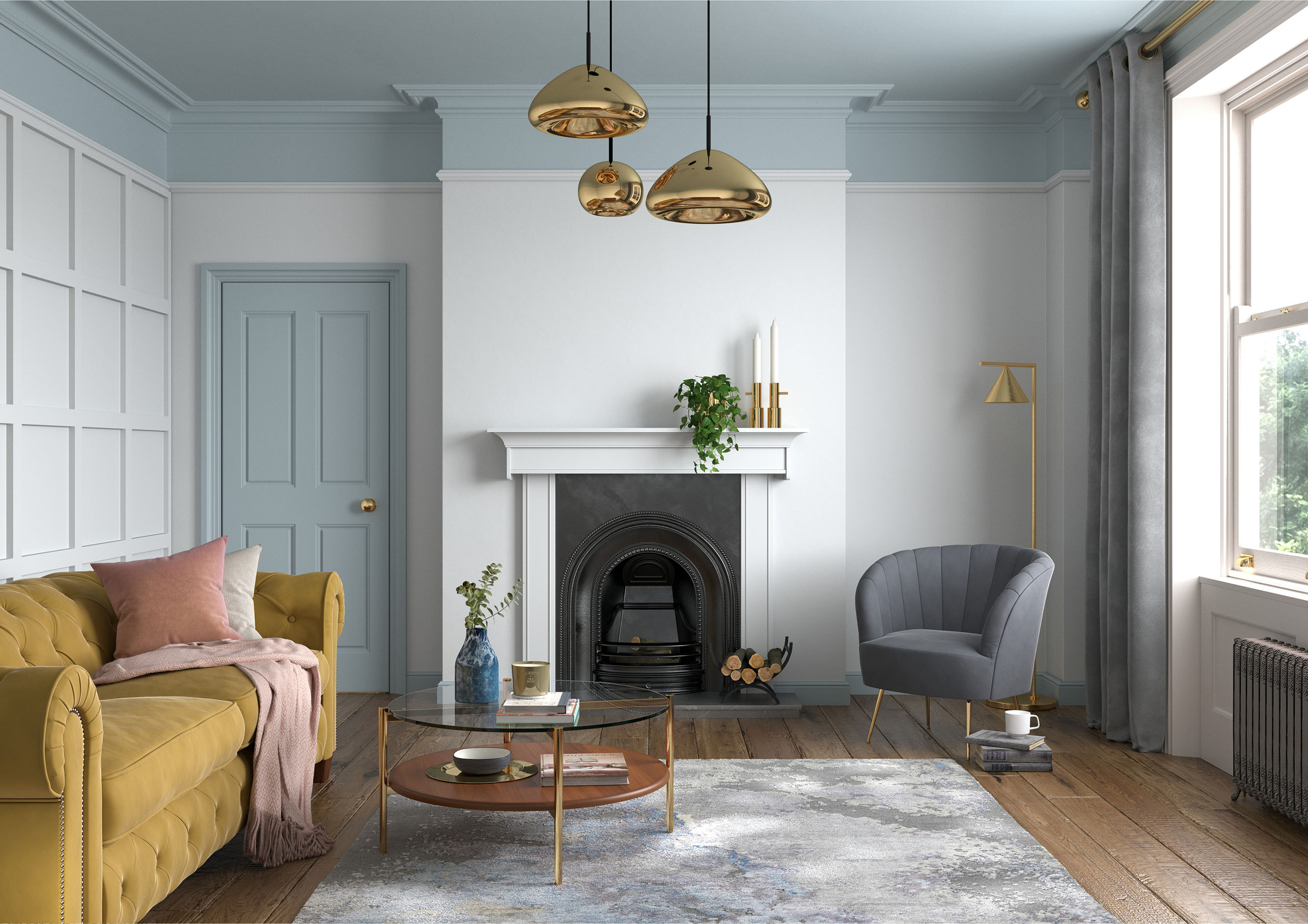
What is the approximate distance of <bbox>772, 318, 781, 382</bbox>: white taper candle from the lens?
470cm

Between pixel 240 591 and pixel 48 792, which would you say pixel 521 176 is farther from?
pixel 48 792

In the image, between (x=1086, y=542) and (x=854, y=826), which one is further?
(x=1086, y=542)

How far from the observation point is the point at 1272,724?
10.6 feet

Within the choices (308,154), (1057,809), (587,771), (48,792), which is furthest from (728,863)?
(308,154)

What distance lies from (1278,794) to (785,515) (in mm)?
2237

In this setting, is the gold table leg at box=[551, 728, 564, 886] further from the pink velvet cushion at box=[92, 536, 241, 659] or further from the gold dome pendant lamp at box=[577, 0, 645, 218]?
the gold dome pendant lamp at box=[577, 0, 645, 218]

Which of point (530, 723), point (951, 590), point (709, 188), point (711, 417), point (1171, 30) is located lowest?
point (530, 723)

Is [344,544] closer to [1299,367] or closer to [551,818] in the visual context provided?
[551,818]

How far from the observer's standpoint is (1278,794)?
3166 millimetres

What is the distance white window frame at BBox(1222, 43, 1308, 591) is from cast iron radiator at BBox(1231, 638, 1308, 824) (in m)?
0.49

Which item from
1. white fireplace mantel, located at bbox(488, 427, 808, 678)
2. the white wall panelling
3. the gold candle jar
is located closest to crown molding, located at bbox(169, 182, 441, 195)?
the white wall panelling

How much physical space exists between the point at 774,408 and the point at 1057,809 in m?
2.12

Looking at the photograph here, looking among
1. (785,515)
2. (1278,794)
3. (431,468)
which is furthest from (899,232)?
(1278,794)

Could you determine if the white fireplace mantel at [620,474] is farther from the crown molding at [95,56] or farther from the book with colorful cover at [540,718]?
the crown molding at [95,56]
